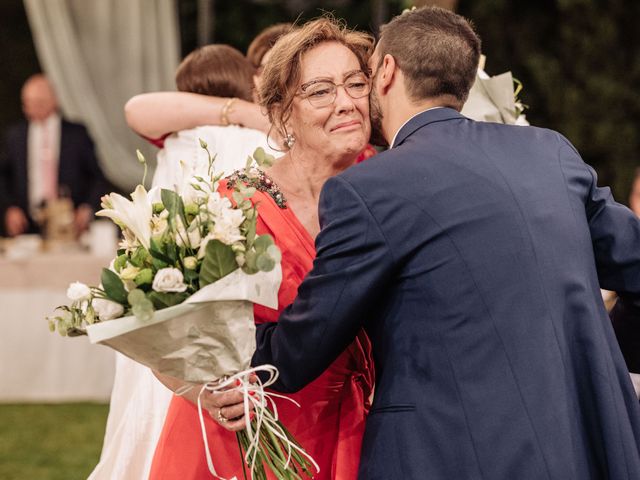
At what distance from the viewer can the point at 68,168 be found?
735cm

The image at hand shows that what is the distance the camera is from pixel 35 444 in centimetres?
562

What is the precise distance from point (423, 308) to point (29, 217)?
232 inches

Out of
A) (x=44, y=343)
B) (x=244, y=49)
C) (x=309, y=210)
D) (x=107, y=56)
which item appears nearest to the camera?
(x=309, y=210)

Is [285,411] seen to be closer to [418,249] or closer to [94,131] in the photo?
[418,249]

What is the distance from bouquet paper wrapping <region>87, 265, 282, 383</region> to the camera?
6.51 ft

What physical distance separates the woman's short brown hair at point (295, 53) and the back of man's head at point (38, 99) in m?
5.22

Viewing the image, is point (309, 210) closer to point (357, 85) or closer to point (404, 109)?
point (357, 85)

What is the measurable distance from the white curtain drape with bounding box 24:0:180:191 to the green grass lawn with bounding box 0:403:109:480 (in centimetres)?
308

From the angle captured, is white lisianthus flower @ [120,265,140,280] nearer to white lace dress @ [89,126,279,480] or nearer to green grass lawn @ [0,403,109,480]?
white lace dress @ [89,126,279,480]

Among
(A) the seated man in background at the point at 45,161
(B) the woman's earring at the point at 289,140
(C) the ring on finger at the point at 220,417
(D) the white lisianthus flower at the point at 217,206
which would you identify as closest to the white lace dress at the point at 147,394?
(B) the woman's earring at the point at 289,140

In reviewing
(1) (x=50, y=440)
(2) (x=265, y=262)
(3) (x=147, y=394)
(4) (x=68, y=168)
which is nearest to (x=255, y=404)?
(2) (x=265, y=262)

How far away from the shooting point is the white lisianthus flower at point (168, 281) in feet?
6.44

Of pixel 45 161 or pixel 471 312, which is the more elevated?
pixel 471 312

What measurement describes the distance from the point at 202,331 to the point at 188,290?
0.09 m
